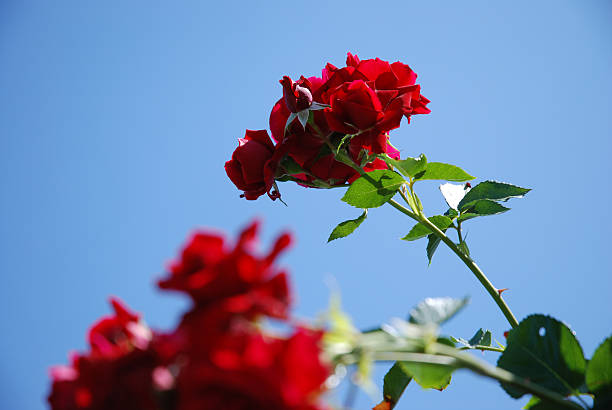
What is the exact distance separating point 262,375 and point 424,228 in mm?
525

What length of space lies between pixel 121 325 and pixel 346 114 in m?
0.43

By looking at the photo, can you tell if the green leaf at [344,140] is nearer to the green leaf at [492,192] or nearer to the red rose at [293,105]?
the red rose at [293,105]

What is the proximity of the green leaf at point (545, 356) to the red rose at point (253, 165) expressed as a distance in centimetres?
39

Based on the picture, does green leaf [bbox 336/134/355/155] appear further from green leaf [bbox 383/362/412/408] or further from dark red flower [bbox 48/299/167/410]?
dark red flower [bbox 48/299/167/410]

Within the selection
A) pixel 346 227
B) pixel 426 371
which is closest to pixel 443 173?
pixel 346 227

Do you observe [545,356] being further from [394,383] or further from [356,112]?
[356,112]

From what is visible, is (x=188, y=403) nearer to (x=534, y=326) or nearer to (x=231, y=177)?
(x=534, y=326)

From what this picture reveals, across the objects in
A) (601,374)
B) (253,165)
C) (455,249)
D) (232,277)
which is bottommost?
(601,374)

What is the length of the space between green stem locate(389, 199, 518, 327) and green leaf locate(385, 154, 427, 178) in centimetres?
5

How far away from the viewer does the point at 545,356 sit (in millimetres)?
440

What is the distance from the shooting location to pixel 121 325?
322 mm

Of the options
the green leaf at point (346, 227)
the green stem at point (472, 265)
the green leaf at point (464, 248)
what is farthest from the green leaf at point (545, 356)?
the green leaf at point (346, 227)

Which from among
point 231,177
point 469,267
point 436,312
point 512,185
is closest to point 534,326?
point 436,312

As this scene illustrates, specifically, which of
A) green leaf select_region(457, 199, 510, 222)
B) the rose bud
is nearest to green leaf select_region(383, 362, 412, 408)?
green leaf select_region(457, 199, 510, 222)
